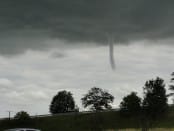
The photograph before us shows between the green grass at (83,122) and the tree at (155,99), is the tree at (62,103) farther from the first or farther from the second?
the tree at (155,99)

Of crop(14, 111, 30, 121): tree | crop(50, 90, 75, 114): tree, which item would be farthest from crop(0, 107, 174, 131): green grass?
crop(50, 90, 75, 114): tree

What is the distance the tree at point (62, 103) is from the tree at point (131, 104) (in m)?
43.5

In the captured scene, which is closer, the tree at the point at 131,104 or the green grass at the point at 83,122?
the green grass at the point at 83,122

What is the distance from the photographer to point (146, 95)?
12438 cm

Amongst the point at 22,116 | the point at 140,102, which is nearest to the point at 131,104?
the point at 140,102

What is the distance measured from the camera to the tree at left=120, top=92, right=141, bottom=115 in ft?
411

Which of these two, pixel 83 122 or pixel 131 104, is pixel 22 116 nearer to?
pixel 83 122

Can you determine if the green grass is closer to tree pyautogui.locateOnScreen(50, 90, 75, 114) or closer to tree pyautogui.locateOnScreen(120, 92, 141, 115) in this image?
tree pyautogui.locateOnScreen(120, 92, 141, 115)

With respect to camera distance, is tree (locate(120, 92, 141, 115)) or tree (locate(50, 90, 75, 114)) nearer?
tree (locate(120, 92, 141, 115))

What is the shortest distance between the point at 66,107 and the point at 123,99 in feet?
155

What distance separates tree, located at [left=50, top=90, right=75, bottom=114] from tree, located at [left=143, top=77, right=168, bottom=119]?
1997 inches

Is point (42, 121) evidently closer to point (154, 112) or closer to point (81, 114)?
point (81, 114)

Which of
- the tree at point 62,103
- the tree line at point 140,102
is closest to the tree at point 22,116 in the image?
the tree line at point 140,102

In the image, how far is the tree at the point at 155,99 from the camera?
120438 mm
